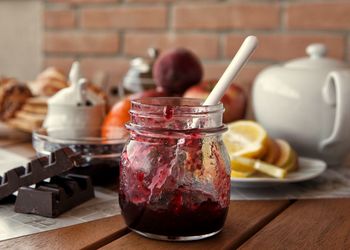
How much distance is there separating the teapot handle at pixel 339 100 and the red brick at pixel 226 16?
→ 823 millimetres

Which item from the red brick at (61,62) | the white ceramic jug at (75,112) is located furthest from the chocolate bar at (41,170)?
the red brick at (61,62)

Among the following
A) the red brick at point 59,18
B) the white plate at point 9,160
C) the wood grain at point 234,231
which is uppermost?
the red brick at point 59,18

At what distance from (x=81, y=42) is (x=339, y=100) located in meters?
1.35

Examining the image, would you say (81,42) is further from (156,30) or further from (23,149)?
(23,149)

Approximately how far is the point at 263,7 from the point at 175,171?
1.28 meters

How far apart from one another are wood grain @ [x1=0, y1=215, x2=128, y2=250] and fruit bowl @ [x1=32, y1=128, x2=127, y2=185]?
0.17 metres

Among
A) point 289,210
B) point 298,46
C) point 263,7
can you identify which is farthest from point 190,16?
point 289,210

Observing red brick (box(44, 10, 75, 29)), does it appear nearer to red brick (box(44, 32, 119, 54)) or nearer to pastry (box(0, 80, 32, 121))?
red brick (box(44, 32, 119, 54))

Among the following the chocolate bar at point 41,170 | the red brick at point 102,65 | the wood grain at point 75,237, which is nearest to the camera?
the wood grain at point 75,237

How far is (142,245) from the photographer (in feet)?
1.91

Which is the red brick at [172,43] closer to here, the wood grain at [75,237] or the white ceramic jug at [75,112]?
the white ceramic jug at [75,112]

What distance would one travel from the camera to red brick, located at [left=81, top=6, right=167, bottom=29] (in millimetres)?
1957

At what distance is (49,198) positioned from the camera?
0.66 meters

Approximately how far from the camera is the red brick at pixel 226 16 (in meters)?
1.76
